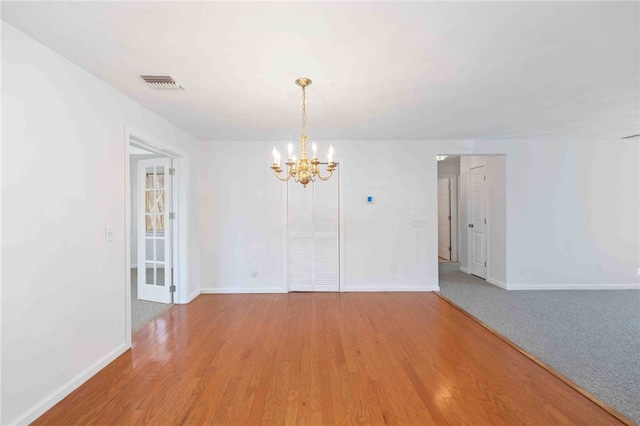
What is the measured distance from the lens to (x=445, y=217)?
22.9 feet

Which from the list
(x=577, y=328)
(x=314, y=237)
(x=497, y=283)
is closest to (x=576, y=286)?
(x=497, y=283)

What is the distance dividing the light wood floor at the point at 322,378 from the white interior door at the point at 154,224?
2.73 feet

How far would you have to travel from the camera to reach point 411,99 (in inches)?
105

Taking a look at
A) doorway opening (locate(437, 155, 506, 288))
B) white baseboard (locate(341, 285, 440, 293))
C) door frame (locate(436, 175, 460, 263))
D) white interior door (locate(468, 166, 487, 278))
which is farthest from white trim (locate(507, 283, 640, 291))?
door frame (locate(436, 175, 460, 263))

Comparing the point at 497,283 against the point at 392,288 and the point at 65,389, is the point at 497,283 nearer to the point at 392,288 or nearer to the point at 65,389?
the point at 392,288

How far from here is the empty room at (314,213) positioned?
1.66 meters

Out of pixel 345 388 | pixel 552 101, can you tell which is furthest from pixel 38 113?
pixel 552 101

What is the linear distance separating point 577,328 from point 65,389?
4.73m

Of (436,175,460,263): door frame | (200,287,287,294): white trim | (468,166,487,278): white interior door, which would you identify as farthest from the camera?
(436,175,460,263): door frame

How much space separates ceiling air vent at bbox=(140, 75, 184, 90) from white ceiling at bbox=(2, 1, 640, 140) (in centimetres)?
8

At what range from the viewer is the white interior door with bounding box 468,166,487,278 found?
504 cm

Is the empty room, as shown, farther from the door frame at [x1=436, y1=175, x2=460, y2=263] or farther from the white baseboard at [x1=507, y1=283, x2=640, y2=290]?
the door frame at [x1=436, y1=175, x2=460, y2=263]

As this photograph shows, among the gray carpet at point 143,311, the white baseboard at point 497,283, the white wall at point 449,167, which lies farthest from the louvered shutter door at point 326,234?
the white wall at point 449,167

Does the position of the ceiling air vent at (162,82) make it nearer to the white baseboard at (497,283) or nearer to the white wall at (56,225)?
the white wall at (56,225)
